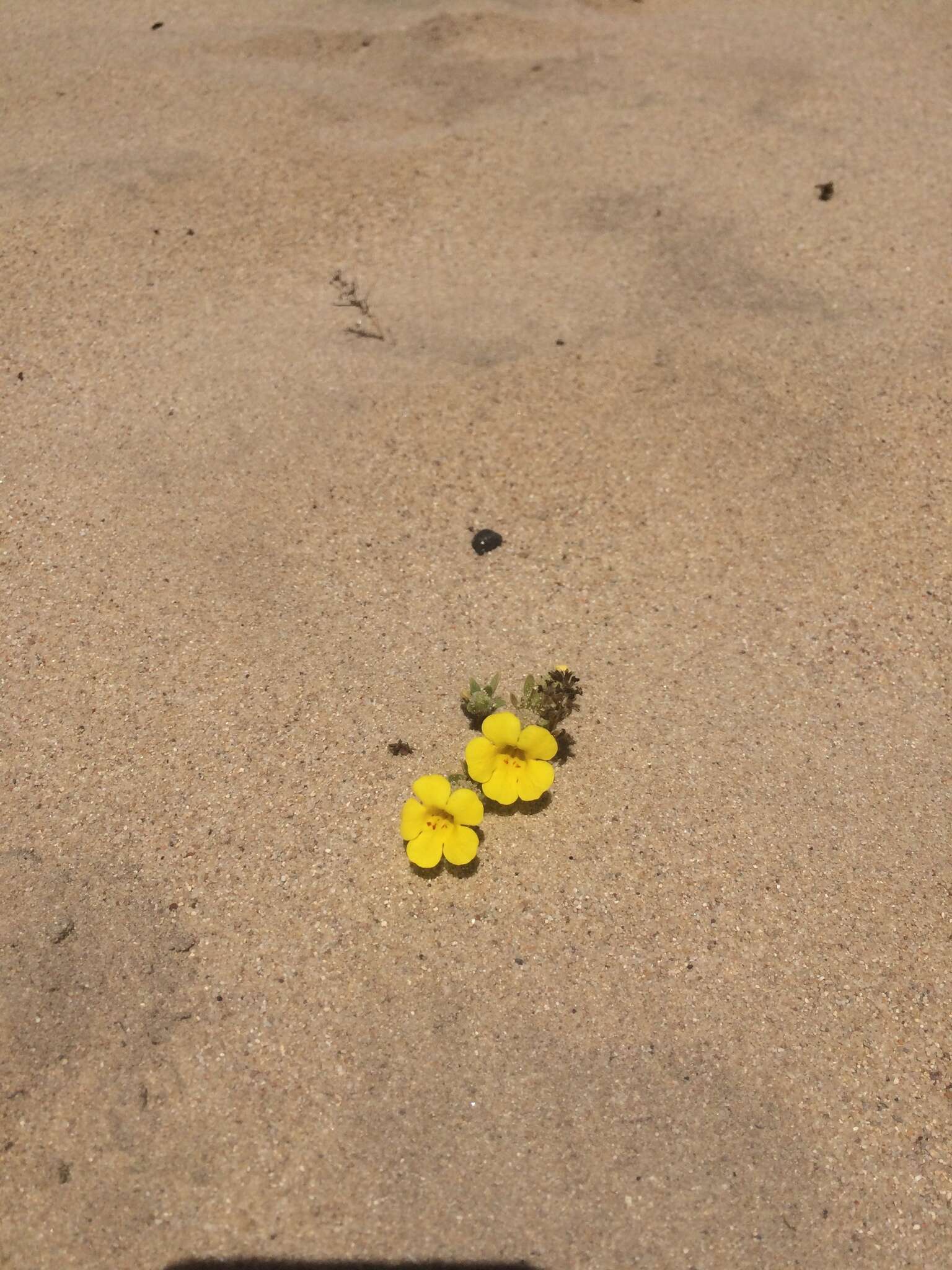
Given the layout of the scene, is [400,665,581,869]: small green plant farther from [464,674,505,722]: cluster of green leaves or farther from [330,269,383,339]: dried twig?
[330,269,383,339]: dried twig

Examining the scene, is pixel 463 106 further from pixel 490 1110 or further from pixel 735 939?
pixel 490 1110

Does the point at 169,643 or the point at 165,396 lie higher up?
the point at 165,396

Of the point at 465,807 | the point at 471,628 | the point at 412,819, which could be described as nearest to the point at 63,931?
the point at 412,819

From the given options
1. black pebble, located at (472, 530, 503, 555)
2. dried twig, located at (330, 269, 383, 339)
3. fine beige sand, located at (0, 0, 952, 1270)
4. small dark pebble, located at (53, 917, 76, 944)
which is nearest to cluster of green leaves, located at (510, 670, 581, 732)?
fine beige sand, located at (0, 0, 952, 1270)

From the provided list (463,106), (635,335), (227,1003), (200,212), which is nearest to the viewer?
(227,1003)

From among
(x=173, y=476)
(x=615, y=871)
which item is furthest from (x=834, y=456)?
(x=173, y=476)

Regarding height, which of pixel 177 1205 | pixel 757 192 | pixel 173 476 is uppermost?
pixel 757 192
